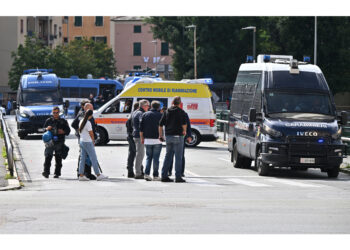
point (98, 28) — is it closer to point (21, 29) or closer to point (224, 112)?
point (21, 29)

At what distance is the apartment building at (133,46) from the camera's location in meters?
117

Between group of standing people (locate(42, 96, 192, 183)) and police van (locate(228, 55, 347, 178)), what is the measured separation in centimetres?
219

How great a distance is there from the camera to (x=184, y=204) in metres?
12.9

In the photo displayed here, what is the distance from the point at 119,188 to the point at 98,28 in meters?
105

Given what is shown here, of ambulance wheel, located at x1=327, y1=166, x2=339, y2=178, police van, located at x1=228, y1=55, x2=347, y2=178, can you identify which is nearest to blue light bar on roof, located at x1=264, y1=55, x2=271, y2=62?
police van, located at x1=228, y1=55, x2=347, y2=178

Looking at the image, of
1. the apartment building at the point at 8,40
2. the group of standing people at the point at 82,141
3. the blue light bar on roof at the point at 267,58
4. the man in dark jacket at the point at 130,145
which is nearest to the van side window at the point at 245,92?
the blue light bar on roof at the point at 267,58

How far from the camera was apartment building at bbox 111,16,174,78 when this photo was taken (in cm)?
11719

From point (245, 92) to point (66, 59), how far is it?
62.4 metres

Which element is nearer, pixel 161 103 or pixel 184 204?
pixel 184 204

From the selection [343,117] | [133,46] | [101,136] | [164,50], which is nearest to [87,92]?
[101,136]

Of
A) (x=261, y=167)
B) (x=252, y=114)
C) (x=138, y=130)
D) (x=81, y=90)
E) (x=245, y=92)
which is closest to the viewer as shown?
(x=138, y=130)

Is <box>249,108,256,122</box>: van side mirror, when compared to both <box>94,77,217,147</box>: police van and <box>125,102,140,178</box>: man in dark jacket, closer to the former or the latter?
<box>125,102,140,178</box>: man in dark jacket

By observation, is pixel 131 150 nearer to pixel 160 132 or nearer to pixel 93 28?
pixel 160 132

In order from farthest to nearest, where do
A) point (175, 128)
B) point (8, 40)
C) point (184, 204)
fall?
point (8, 40) < point (175, 128) < point (184, 204)
